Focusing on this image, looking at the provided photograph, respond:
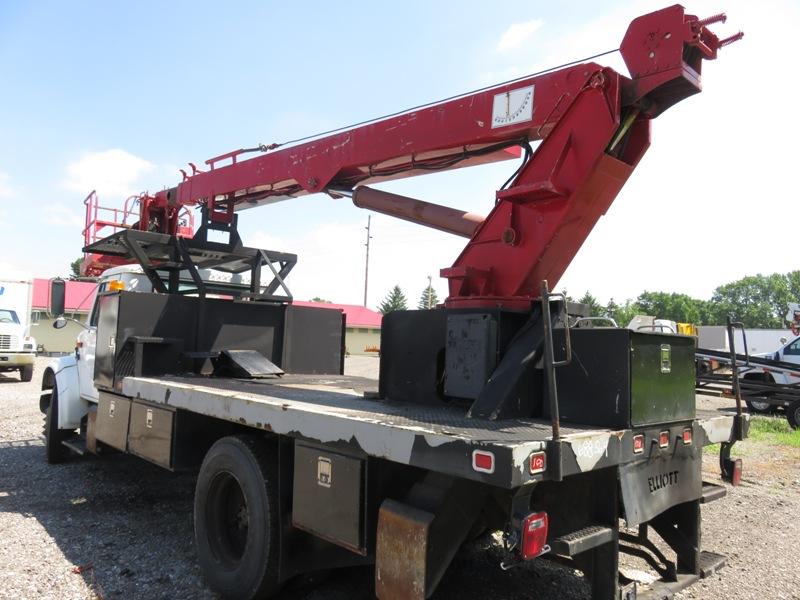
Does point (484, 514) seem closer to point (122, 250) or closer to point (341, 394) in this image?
point (341, 394)

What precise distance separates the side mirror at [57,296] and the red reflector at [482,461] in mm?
6443

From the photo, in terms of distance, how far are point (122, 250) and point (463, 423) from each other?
6044 mm

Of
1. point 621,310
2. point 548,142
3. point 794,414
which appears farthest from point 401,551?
point 621,310

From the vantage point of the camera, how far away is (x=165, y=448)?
479 centimetres

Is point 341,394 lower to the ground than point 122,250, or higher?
lower

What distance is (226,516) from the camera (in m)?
4.45

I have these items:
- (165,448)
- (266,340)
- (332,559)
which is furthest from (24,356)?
(332,559)

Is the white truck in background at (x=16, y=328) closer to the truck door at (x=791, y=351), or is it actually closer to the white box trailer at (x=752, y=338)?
the truck door at (x=791, y=351)

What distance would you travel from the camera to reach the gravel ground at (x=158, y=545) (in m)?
4.13

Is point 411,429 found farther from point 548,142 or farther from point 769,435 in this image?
point 769,435

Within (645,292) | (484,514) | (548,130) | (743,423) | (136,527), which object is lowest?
(136,527)

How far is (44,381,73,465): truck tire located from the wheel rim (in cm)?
395

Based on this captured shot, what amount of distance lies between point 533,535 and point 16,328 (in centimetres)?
1935

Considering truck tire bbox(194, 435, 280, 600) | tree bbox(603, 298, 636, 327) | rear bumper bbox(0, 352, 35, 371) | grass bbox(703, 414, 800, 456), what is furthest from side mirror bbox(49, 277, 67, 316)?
tree bbox(603, 298, 636, 327)
